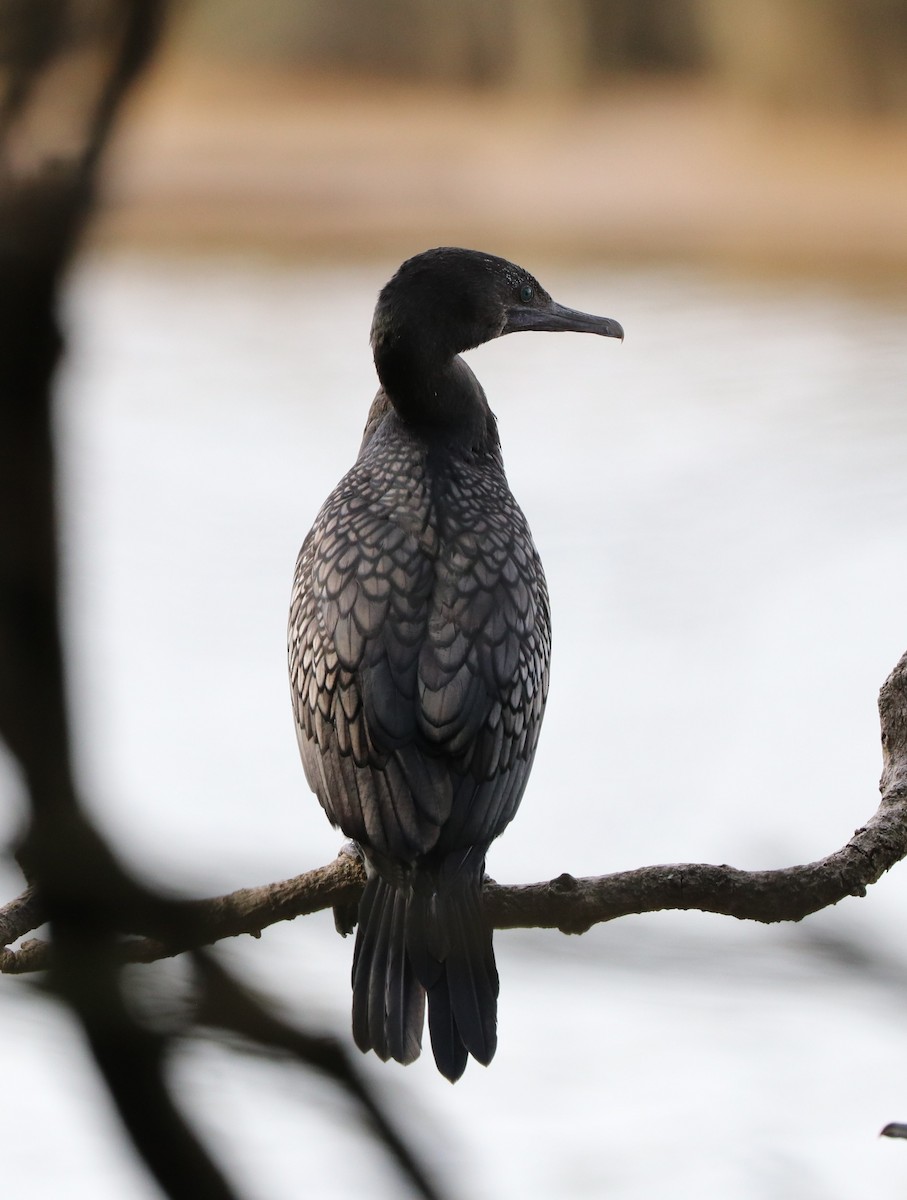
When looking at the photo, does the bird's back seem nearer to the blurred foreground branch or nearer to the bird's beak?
the blurred foreground branch

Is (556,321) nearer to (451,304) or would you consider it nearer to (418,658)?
(451,304)

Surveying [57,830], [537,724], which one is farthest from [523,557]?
[57,830]

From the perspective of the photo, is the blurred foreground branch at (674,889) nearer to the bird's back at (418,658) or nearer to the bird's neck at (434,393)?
the bird's back at (418,658)

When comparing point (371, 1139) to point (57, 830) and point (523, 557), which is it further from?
point (523, 557)

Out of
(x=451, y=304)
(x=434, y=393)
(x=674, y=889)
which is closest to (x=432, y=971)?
(x=674, y=889)

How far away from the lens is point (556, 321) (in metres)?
2.64

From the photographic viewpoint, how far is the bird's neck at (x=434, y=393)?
2551 millimetres

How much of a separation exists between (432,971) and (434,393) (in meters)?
1.13

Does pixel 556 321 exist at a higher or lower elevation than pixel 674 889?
higher

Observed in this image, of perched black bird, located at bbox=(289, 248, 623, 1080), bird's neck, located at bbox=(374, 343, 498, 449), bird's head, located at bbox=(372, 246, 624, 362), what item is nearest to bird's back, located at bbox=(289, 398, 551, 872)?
perched black bird, located at bbox=(289, 248, 623, 1080)

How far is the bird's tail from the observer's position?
2.00 metres

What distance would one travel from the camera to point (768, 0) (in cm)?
143

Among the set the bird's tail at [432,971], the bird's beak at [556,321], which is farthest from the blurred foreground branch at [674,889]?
the bird's beak at [556,321]

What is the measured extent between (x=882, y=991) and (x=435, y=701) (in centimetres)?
132
